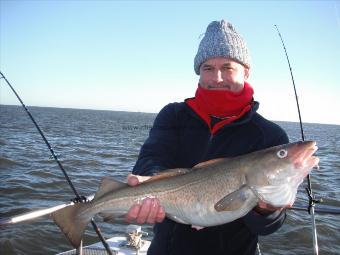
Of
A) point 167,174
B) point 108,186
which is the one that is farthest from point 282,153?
point 108,186

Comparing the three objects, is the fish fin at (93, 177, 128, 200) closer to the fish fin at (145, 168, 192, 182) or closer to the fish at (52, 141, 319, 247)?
the fish at (52, 141, 319, 247)

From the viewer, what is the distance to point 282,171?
3070 millimetres

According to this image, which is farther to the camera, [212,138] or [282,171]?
[212,138]

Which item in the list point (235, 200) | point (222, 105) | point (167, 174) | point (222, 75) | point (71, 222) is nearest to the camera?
point (235, 200)

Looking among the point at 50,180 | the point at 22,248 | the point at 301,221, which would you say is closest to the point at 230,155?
the point at 22,248

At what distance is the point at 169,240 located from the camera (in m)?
3.41

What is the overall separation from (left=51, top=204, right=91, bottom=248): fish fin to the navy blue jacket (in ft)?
2.41

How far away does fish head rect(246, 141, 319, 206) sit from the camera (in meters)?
3.01

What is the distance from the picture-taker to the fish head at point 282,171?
3.01m

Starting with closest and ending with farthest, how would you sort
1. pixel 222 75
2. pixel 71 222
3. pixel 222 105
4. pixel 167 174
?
pixel 167 174
pixel 71 222
pixel 222 105
pixel 222 75

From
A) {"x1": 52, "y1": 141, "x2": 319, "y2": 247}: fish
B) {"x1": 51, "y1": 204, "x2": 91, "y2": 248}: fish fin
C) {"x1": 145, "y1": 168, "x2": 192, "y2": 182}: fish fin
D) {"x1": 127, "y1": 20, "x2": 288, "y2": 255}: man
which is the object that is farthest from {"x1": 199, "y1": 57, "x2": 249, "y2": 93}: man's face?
{"x1": 51, "y1": 204, "x2": 91, "y2": 248}: fish fin

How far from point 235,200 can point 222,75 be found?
1.44 metres

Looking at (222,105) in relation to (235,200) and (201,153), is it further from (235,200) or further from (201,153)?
(235,200)

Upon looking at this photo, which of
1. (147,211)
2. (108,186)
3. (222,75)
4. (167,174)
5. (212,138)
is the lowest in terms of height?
(147,211)
